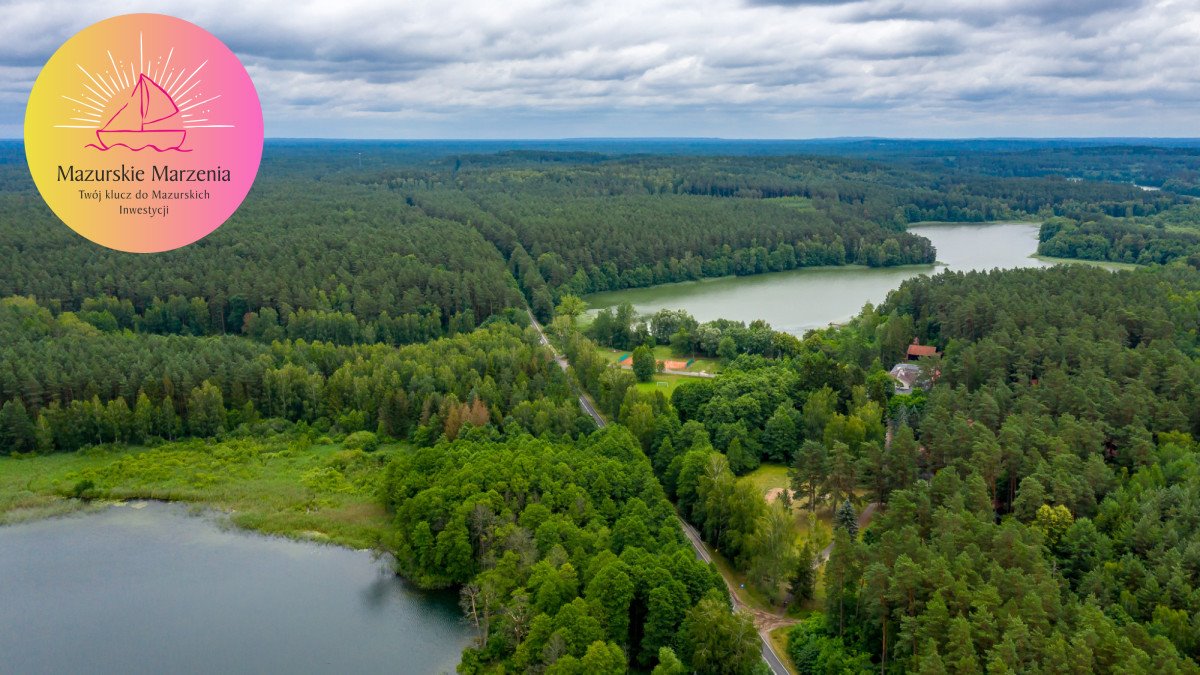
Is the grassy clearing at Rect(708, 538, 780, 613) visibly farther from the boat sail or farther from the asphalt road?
the boat sail

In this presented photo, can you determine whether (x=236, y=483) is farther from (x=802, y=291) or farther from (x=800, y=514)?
(x=802, y=291)

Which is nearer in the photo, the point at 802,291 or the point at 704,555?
the point at 704,555

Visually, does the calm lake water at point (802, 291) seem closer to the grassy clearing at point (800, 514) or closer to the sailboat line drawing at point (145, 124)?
the grassy clearing at point (800, 514)

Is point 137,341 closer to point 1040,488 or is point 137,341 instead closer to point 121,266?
point 121,266

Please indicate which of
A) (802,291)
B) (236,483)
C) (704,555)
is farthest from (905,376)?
(802,291)

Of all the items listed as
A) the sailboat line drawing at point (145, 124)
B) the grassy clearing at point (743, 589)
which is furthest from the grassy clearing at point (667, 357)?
the sailboat line drawing at point (145, 124)

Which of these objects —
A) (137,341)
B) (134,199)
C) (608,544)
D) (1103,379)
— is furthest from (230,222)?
(1103,379)
